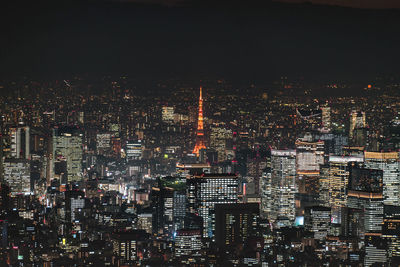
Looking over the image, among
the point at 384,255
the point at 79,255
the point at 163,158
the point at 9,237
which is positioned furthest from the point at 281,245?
the point at 163,158

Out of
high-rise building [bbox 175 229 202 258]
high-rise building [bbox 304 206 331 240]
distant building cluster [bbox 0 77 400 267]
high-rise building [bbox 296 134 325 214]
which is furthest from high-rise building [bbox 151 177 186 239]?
high-rise building [bbox 296 134 325 214]

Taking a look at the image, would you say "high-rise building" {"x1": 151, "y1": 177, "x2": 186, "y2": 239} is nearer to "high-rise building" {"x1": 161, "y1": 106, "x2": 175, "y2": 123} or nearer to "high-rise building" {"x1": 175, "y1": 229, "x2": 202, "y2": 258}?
"high-rise building" {"x1": 175, "y1": 229, "x2": 202, "y2": 258}

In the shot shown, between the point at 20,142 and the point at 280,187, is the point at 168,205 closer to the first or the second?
the point at 20,142

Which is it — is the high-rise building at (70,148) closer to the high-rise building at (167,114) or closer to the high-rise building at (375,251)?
the high-rise building at (167,114)

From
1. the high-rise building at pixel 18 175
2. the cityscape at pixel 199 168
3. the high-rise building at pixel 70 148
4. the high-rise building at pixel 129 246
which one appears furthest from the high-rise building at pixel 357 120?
the high-rise building at pixel 18 175

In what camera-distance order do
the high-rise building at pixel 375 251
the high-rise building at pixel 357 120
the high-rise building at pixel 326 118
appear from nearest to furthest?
the high-rise building at pixel 375 251, the high-rise building at pixel 357 120, the high-rise building at pixel 326 118
